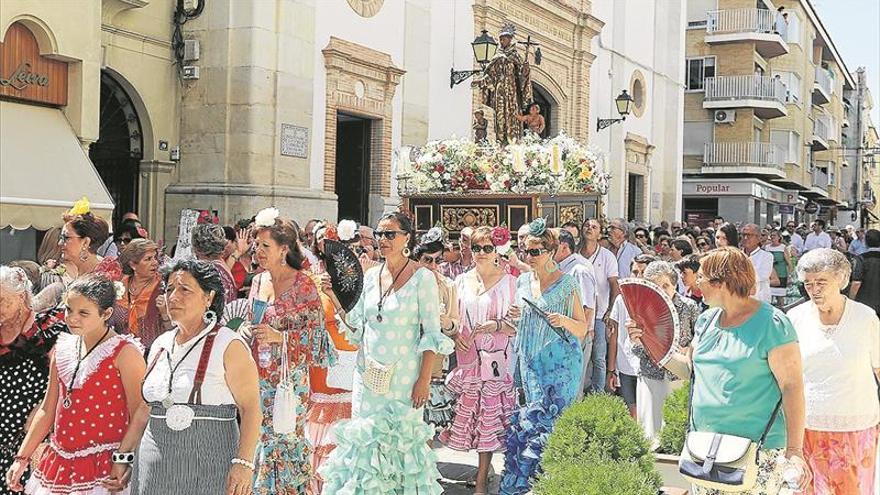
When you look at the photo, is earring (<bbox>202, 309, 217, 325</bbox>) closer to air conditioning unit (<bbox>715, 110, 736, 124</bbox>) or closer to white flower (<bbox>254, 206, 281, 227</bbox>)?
white flower (<bbox>254, 206, 281, 227</bbox>)

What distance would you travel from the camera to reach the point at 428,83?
62.2ft

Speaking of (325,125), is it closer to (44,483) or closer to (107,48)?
(107,48)

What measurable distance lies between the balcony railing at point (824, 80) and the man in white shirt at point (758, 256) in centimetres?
4510

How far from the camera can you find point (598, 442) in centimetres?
548

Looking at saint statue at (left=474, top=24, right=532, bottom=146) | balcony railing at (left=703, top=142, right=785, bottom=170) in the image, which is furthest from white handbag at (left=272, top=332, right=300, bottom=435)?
balcony railing at (left=703, top=142, right=785, bottom=170)

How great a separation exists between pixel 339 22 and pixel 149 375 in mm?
12571

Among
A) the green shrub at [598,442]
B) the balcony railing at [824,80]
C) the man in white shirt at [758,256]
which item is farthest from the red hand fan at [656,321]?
the balcony railing at [824,80]

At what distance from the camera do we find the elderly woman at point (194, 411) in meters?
4.26

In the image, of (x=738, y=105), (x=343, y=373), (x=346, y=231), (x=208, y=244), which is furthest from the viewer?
(x=738, y=105)

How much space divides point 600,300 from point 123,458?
643 centimetres

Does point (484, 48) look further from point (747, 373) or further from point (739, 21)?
point (739, 21)

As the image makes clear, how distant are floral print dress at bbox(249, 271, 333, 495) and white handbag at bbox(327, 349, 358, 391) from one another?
435 mm

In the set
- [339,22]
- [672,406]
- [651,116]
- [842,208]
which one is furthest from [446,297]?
[842,208]

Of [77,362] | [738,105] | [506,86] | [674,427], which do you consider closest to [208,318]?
[77,362]
